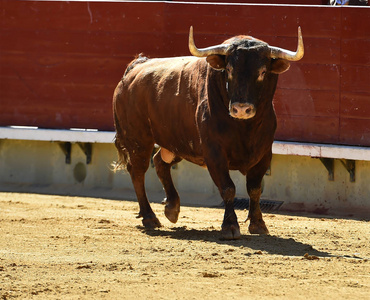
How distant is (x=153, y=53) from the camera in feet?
35.1

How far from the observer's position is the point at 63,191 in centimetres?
1098

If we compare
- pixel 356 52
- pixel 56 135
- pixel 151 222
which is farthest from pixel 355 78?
pixel 56 135

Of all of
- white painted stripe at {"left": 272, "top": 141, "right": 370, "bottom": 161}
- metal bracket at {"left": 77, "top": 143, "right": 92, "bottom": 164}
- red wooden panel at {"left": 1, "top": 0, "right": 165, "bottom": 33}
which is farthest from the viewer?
metal bracket at {"left": 77, "top": 143, "right": 92, "bottom": 164}

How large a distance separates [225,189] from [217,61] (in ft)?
3.08

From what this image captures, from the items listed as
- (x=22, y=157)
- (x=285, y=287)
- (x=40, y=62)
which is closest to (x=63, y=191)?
(x=22, y=157)

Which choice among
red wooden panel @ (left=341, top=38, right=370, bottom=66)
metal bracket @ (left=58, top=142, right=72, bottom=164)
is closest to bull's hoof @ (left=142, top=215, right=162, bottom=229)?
red wooden panel @ (left=341, top=38, right=370, bottom=66)

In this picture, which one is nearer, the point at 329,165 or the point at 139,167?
the point at 139,167

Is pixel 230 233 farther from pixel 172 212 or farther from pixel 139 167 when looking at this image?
pixel 139 167

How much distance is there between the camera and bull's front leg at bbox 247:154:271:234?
23.6ft

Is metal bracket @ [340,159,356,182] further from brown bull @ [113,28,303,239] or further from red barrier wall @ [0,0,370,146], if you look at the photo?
brown bull @ [113,28,303,239]

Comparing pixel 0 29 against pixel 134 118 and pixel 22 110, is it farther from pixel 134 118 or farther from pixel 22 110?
pixel 134 118

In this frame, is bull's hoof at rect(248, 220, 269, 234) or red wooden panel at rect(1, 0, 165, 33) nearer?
bull's hoof at rect(248, 220, 269, 234)

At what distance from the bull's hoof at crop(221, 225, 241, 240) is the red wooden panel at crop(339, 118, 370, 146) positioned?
3.14m

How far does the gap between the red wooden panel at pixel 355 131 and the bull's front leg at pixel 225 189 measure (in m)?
2.89
